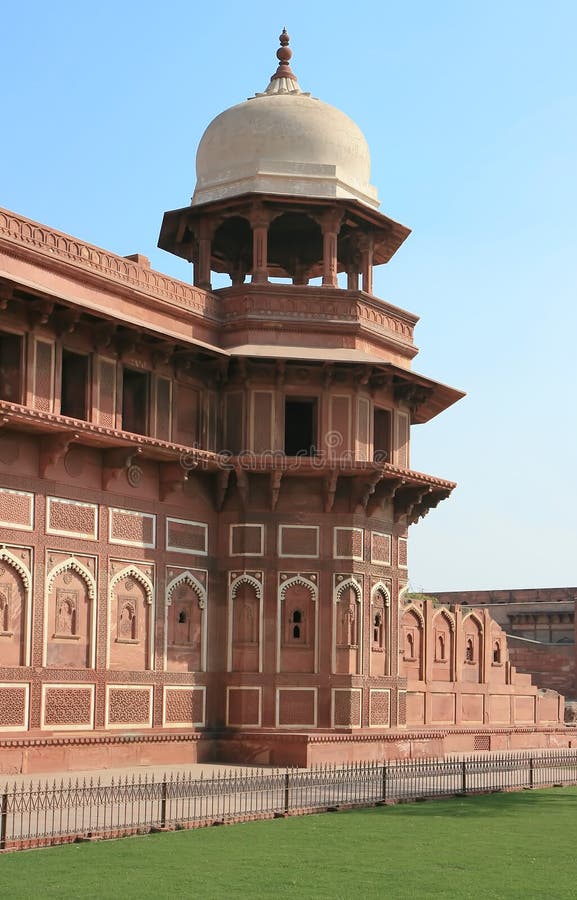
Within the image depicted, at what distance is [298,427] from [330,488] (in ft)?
10.3

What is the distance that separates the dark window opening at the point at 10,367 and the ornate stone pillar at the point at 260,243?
5.71 m

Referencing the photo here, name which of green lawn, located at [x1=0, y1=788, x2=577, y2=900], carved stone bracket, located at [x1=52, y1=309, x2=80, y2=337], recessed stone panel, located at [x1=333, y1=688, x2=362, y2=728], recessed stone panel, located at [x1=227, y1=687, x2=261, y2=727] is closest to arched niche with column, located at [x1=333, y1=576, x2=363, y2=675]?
recessed stone panel, located at [x1=333, y1=688, x2=362, y2=728]

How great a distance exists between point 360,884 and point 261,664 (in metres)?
12.5

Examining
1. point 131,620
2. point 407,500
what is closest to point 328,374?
point 407,500

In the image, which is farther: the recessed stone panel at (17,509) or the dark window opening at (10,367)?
the dark window opening at (10,367)

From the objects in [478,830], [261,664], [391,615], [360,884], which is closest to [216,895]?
[360,884]

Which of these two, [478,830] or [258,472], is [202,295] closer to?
[258,472]

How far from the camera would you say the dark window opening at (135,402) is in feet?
76.4

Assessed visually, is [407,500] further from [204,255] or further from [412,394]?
[204,255]

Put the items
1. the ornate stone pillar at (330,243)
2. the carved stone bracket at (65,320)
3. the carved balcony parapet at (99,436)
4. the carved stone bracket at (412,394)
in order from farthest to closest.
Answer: the carved stone bracket at (412,394), the ornate stone pillar at (330,243), the carved stone bracket at (65,320), the carved balcony parapet at (99,436)

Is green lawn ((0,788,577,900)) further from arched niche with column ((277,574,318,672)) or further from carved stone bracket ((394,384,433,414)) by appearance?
carved stone bracket ((394,384,433,414))

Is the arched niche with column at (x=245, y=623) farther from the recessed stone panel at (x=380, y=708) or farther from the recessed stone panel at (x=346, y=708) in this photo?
the recessed stone panel at (x=380, y=708)

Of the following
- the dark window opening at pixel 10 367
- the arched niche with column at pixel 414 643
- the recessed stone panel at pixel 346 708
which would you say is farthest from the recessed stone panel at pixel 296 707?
the dark window opening at pixel 10 367

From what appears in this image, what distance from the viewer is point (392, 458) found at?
26.0 metres
